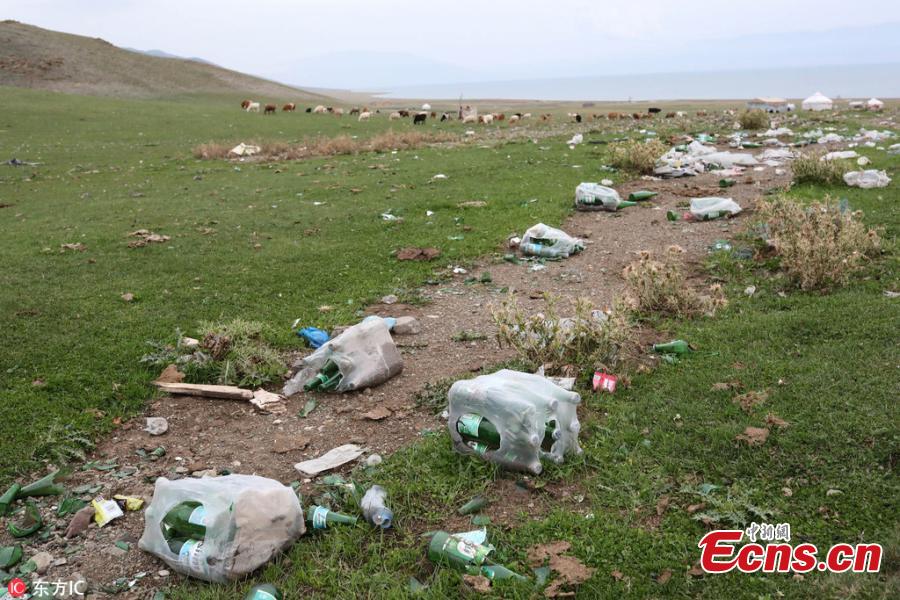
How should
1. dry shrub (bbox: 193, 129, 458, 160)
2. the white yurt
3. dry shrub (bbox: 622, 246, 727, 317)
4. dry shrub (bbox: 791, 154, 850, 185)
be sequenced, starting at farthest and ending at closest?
the white yurt
dry shrub (bbox: 193, 129, 458, 160)
dry shrub (bbox: 791, 154, 850, 185)
dry shrub (bbox: 622, 246, 727, 317)

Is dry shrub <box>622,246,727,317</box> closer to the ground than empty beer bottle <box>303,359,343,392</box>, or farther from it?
farther from it

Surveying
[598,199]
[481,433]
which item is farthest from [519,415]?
[598,199]

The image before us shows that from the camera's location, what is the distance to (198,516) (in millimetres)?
3008

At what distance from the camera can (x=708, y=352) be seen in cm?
456

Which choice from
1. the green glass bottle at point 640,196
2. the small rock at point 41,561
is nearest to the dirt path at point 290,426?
the small rock at point 41,561

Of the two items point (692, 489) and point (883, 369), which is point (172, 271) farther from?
point (883, 369)

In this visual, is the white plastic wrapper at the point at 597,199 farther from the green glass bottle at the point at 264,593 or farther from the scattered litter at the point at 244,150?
the scattered litter at the point at 244,150

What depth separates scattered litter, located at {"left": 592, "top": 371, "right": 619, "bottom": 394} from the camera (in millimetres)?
4215

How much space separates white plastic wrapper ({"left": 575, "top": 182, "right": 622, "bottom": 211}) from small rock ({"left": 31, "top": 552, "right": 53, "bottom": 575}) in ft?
26.4

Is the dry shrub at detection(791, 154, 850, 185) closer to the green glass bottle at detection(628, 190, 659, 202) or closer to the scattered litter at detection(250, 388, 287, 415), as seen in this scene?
the green glass bottle at detection(628, 190, 659, 202)

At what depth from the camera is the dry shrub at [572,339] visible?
4.34 meters

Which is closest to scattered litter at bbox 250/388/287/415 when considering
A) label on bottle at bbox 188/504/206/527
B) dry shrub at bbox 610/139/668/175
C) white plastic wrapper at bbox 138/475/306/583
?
white plastic wrapper at bbox 138/475/306/583

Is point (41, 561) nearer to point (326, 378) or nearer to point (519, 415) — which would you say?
point (326, 378)

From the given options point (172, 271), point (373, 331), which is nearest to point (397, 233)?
point (172, 271)
